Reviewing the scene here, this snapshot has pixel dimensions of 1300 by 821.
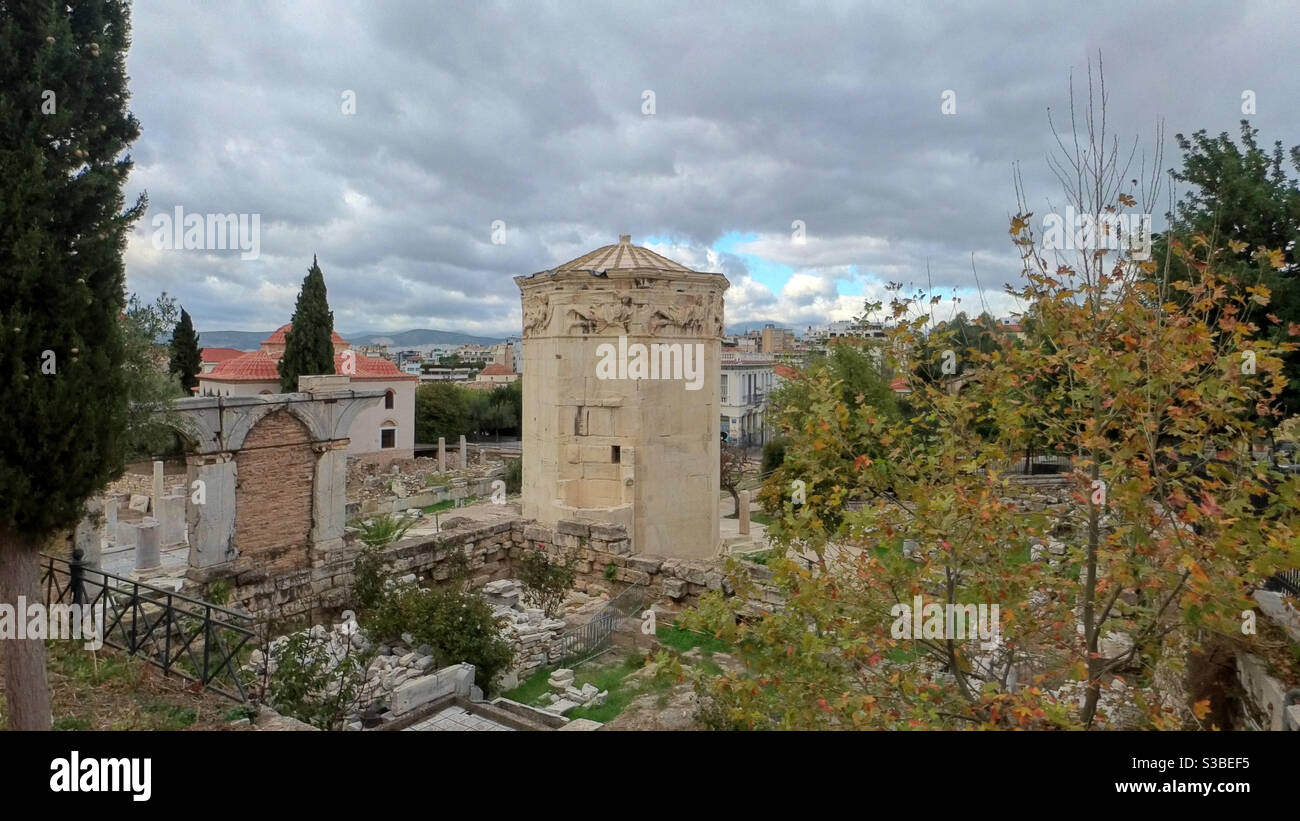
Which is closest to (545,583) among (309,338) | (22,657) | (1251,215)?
(22,657)

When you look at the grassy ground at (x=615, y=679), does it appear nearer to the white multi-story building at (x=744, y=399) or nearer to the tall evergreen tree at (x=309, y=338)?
the tall evergreen tree at (x=309, y=338)

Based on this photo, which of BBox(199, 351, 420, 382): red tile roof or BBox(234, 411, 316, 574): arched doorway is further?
BBox(199, 351, 420, 382): red tile roof

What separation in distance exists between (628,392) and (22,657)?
9.14 meters

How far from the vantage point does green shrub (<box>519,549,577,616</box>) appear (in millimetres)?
11633

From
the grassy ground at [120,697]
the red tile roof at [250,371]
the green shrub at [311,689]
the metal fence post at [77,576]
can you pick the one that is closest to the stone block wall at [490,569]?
the metal fence post at [77,576]

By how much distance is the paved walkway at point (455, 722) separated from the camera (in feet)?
23.8

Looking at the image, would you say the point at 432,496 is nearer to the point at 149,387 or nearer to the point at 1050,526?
the point at 149,387

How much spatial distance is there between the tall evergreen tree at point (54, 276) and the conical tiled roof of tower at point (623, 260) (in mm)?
8459

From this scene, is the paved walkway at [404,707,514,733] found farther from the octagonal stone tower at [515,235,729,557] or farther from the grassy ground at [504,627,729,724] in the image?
the octagonal stone tower at [515,235,729,557]

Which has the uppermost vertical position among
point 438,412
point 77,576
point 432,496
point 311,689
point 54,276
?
point 54,276

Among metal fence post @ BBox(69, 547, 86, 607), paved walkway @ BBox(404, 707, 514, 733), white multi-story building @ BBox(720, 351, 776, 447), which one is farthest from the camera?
white multi-story building @ BBox(720, 351, 776, 447)

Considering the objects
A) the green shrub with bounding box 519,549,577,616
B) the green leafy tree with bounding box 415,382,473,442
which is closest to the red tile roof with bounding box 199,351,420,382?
the green leafy tree with bounding box 415,382,473,442

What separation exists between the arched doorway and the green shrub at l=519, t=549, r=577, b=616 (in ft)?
15.7

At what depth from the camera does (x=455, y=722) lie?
7.39 metres
